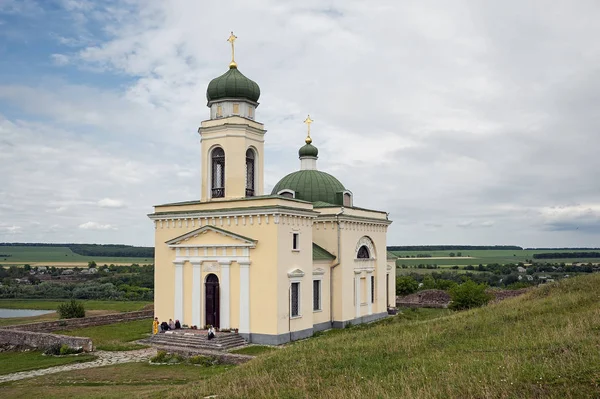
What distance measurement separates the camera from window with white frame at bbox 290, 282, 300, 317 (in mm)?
25044

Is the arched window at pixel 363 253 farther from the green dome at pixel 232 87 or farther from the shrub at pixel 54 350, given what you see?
the shrub at pixel 54 350

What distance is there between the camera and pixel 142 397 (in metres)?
13.8

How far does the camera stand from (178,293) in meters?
26.0

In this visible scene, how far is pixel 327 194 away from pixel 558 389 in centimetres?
2381

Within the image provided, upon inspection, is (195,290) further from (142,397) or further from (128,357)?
(142,397)

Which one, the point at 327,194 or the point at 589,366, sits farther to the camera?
the point at 327,194

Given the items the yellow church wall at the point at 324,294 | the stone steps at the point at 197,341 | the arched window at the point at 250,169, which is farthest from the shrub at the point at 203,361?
the arched window at the point at 250,169

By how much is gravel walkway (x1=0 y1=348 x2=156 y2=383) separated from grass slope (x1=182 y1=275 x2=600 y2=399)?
8166mm

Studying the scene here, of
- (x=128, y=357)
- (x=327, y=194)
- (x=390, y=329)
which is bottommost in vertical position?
(x=128, y=357)

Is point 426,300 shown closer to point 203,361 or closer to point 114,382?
point 203,361

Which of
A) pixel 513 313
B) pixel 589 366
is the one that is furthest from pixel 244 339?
pixel 589 366

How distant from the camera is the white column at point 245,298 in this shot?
78.7ft

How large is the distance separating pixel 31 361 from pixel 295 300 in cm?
1124

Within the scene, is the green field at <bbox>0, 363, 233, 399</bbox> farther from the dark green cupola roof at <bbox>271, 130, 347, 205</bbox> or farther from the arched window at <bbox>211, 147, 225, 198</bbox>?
the dark green cupola roof at <bbox>271, 130, 347, 205</bbox>
